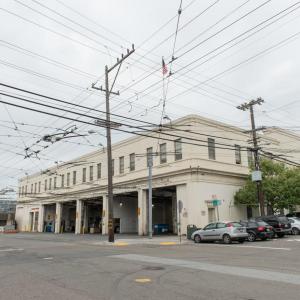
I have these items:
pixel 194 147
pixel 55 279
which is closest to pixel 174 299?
pixel 55 279

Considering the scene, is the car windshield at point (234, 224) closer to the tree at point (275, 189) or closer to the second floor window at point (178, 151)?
the tree at point (275, 189)

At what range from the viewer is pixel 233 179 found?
36969 mm

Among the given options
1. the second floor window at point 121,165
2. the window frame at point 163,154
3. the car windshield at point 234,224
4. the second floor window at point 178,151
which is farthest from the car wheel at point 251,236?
the second floor window at point 121,165

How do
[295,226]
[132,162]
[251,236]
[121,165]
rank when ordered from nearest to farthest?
[251,236], [295,226], [132,162], [121,165]

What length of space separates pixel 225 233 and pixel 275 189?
475 inches

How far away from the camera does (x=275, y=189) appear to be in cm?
3416

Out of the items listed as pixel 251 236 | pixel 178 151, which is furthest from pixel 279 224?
pixel 178 151

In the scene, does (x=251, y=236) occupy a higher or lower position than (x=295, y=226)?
lower

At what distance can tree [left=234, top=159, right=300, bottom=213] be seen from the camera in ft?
111

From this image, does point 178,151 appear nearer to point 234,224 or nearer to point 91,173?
point 234,224

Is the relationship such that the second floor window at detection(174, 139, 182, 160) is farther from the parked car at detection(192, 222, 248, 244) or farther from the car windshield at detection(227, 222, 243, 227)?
the car windshield at detection(227, 222, 243, 227)

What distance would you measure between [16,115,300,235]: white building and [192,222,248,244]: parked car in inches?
177

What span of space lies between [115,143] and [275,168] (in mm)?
18451

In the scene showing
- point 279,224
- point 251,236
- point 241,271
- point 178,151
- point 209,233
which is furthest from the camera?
point 178,151
